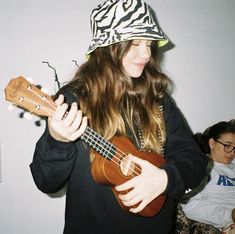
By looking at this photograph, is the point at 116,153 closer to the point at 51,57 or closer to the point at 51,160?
the point at 51,160

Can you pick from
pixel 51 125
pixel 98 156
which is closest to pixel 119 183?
pixel 98 156

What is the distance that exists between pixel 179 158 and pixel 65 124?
1.93ft

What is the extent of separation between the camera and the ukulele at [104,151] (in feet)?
2.75

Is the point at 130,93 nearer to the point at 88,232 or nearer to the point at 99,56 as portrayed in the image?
the point at 99,56

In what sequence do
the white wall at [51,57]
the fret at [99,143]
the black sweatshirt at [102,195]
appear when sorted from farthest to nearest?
the white wall at [51,57] < the black sweatshirt at [102,195] < the fret at [99,143]

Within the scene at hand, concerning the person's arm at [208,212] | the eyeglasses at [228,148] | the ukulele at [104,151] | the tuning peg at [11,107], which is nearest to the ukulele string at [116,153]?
the ukulele at [104,151]

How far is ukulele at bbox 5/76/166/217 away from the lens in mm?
838

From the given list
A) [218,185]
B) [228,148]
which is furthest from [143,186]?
[228,148]

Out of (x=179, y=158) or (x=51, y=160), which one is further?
(x=179, y=158)

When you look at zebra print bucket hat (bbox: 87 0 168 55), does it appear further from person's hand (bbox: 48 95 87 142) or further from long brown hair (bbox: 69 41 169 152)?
person's hand (bbox: 48 95 87 142)

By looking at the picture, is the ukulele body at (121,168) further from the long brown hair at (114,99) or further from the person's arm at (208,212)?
the person's arm at (208,212)

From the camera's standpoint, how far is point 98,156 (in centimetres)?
100

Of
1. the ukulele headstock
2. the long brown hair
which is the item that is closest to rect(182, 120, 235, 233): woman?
the long brown hair

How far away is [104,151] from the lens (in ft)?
3.22
